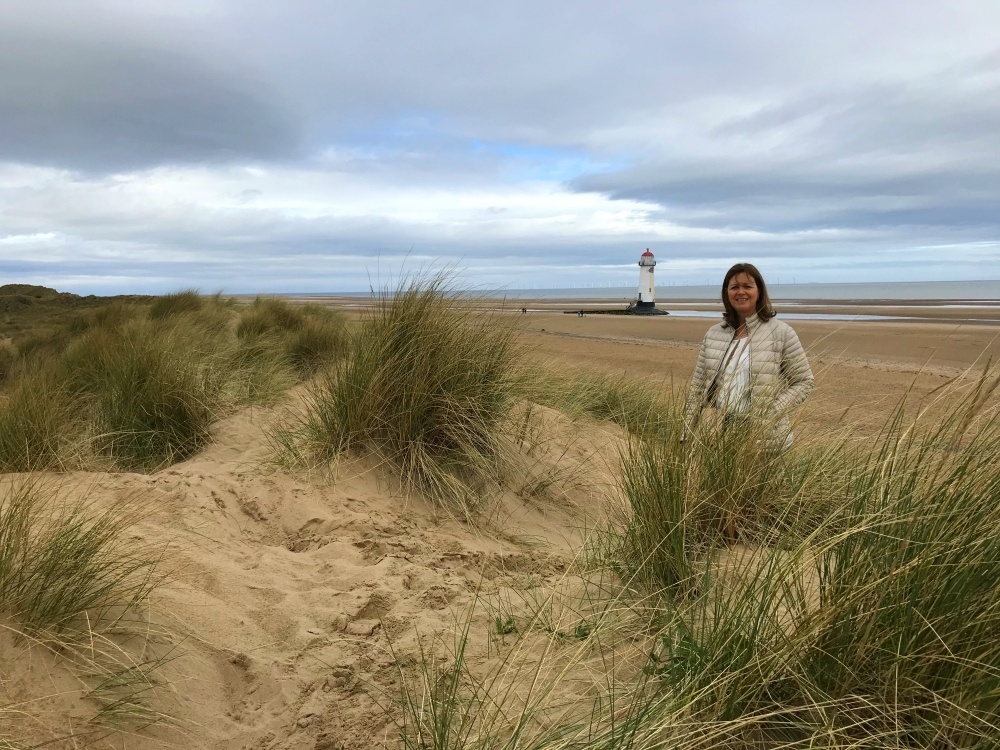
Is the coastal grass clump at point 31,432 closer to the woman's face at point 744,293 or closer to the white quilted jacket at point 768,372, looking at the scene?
the white quilted jacket at point 768,372

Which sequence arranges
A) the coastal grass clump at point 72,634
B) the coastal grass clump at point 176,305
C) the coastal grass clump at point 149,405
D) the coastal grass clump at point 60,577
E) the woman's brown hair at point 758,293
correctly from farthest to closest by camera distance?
the coastal grass clump at point 176,305
the coastal grass clump at point 149,405
the woman's brown hair at point 758,293
the coastal grass clump at point 60,577
the coastal grass clump at point 72,634

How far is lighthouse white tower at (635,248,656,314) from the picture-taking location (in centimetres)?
3012

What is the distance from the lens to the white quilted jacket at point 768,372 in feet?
10.9

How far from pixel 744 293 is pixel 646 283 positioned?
28284 mm

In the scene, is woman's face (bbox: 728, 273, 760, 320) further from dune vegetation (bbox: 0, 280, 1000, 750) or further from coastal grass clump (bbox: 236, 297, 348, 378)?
coastal grass clump (bbox: 236, 297, 348, 378)

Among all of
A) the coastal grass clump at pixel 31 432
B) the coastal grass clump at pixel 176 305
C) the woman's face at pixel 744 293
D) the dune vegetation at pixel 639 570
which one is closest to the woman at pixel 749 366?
the woman's face at pixel 744 293

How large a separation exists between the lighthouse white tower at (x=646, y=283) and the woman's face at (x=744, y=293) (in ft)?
87.3

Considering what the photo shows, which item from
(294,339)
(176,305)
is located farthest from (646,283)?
(294,339)

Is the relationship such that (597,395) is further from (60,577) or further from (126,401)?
(60,577)

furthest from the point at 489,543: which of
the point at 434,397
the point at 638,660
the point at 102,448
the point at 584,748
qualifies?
the point at 102,448

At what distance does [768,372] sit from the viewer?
149 inches

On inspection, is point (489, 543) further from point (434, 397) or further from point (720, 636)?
point (720, 636)

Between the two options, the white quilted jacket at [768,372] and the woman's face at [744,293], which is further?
the woman's face at [744,293]

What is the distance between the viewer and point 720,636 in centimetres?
197
